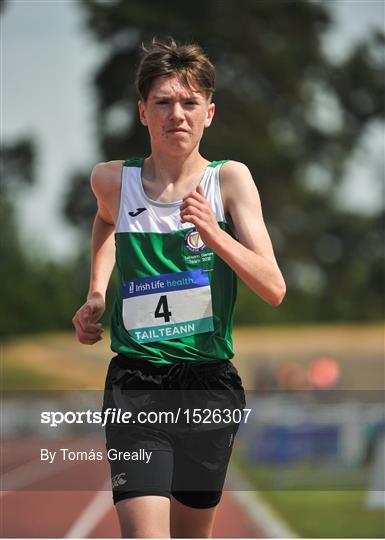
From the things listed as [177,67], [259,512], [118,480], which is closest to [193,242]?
[177,67]

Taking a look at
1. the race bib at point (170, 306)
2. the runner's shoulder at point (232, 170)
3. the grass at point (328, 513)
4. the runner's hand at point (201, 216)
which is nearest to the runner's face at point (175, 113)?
the runner's shoulder at point (232, 170)

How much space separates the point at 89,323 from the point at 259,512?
8.44m

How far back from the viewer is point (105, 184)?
3896 millimetres

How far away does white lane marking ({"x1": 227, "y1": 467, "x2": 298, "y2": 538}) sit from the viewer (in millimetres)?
9828

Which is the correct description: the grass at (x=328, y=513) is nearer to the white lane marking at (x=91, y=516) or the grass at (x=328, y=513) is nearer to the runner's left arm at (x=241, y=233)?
the white lane marking at (x=91, y=516)

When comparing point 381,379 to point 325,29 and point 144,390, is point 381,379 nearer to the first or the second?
point 325,29

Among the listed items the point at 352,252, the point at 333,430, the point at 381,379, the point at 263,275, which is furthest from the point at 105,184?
the point at 352,252

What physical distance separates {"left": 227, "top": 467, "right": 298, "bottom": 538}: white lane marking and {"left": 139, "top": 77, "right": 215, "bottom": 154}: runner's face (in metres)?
6.08

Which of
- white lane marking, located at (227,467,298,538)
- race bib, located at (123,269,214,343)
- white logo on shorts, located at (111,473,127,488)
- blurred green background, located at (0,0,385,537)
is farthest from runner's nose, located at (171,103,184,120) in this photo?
blurred green background, located at (0,0,385,537)

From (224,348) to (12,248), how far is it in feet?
107

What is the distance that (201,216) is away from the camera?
3.48 meters

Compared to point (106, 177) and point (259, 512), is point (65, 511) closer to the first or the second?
point (259, 512)

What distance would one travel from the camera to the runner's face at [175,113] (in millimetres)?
3666

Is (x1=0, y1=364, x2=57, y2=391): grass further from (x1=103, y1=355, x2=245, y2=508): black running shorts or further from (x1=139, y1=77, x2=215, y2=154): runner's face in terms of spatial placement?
(x1=139, y1=77, x2=215, y2=154): runner's face
